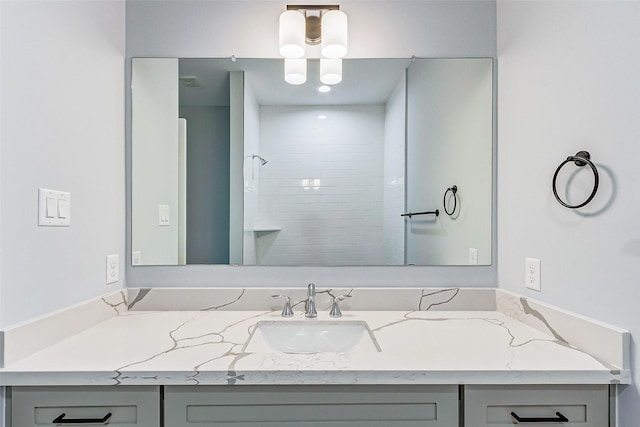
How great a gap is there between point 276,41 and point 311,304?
111 centimetres

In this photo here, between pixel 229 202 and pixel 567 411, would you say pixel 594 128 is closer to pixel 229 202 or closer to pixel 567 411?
pixel 567 411

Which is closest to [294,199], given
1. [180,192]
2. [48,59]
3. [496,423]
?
[180,192]

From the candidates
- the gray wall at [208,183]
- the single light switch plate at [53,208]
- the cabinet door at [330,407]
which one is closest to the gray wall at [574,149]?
the cabinet door at [330,407]

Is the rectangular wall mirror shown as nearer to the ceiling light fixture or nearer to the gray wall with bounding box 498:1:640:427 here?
the ceiling light fixture

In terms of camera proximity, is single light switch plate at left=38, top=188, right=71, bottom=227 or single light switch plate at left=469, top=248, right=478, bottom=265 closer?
single light switch plate at left=38, top=188, right=71, bottom=227

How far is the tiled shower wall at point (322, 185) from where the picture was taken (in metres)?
1.63

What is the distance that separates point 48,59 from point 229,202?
77 cm

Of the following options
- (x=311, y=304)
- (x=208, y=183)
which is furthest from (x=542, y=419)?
(x=208, y=183)

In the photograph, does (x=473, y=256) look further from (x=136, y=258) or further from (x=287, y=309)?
(x=136, y=258)

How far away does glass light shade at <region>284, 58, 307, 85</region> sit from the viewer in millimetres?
1641

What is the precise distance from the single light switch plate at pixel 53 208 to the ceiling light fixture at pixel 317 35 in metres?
0.96

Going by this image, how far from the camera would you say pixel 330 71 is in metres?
1.64

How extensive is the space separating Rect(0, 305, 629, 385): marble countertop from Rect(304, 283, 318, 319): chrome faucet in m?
0.27

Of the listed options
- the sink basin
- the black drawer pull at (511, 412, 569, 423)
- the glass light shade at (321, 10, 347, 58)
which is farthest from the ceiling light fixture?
the black drawer pull at (511, 412, 569, 423)
